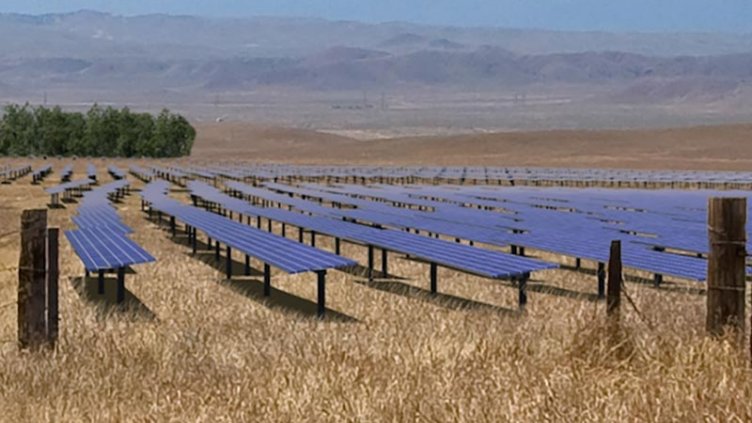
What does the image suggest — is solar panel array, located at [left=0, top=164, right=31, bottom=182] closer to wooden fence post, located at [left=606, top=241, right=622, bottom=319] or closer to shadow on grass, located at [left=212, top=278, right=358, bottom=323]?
shadow on grass, located at [left=212, top=278, right=358, bottom=323]

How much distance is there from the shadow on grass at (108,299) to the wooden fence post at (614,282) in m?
4.49

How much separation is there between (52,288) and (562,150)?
82.7 m

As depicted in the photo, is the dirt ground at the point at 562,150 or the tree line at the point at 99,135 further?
the tree line at the point at 99,135

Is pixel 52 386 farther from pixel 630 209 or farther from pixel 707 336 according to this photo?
pixel 630 209

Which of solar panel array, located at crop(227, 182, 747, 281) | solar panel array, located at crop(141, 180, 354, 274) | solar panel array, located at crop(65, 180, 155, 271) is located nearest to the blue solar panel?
solar panel array, located at crop(65, 180, 155, 271)

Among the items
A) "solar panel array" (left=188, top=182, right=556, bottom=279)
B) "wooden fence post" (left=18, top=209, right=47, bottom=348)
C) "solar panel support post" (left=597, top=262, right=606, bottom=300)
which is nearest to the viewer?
"wooden fence post" (left=18, top=209, right=47, bottom=348)

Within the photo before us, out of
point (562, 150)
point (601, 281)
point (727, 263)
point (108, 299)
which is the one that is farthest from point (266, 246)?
point (562, 150)

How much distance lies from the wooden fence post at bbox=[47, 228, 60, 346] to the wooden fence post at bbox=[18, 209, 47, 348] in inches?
6.1

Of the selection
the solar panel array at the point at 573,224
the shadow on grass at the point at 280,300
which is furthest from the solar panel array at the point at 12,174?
the shadow on grass at the point at 280,300

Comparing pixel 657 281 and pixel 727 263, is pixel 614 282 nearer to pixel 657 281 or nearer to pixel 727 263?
pixel 727 263

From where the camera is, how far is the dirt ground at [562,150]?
239 ft

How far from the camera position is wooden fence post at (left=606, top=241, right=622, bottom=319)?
7457 mm

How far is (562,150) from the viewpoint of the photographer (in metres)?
88.8

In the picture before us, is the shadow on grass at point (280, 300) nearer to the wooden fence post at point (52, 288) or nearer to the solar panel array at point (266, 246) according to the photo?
the solar panel array at point (266, 246)
